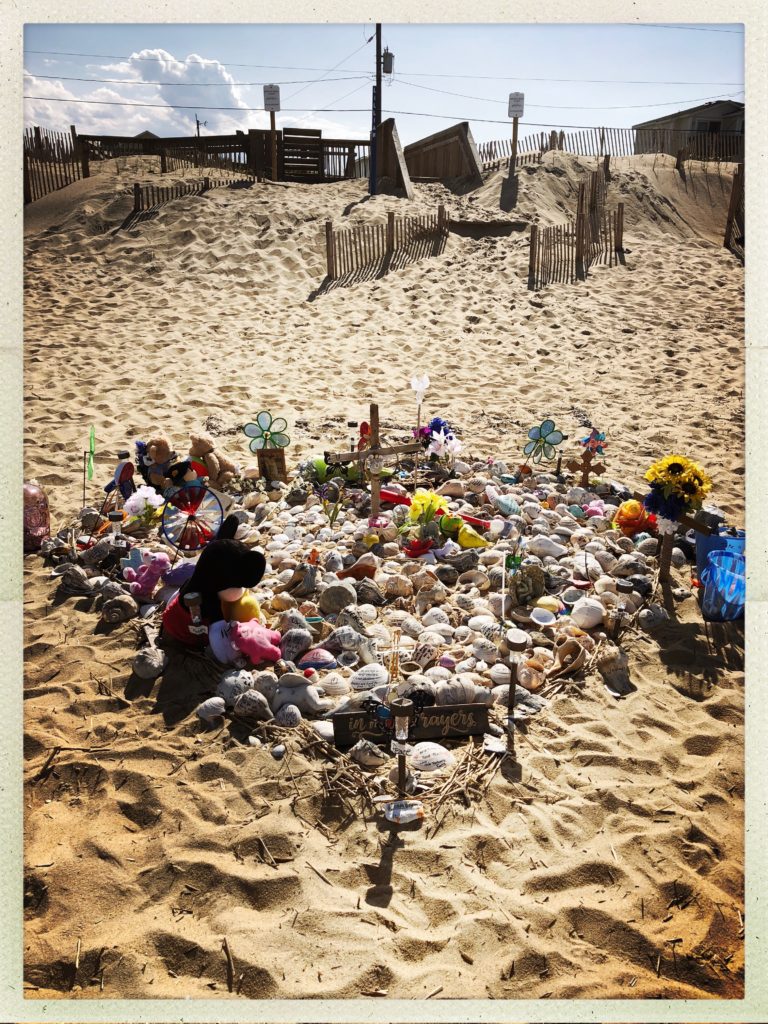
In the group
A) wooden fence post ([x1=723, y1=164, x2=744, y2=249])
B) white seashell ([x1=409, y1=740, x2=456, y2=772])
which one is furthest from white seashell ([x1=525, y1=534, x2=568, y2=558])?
wooden fence post ([x1=723, y1=164, x2=744, y2=249])

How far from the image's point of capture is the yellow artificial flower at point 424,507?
439 cm

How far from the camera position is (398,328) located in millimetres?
8812

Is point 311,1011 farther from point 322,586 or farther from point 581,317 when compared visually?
point 581,317

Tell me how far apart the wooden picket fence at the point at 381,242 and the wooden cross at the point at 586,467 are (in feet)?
20.5

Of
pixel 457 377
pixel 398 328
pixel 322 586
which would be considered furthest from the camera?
pixel 398 328

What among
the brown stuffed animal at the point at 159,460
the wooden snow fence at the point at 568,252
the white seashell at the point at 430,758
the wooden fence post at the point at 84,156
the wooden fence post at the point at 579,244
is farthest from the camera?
the wooden fence post at the point at 84,156

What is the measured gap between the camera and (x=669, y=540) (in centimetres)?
380

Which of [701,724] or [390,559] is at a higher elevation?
[390,559]

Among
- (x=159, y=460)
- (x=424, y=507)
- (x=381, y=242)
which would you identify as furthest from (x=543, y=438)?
(x=381, y=242)

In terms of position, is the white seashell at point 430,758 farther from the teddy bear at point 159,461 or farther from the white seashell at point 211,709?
the teddy bear at point 159,461

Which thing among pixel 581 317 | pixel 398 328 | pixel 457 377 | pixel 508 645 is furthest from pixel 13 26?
pixel 581 317

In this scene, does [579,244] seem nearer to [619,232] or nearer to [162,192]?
[619,232]

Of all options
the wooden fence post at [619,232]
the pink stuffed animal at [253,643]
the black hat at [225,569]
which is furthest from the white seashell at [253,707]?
the wooden fence post at [619,232]

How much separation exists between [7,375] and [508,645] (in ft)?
7.33
